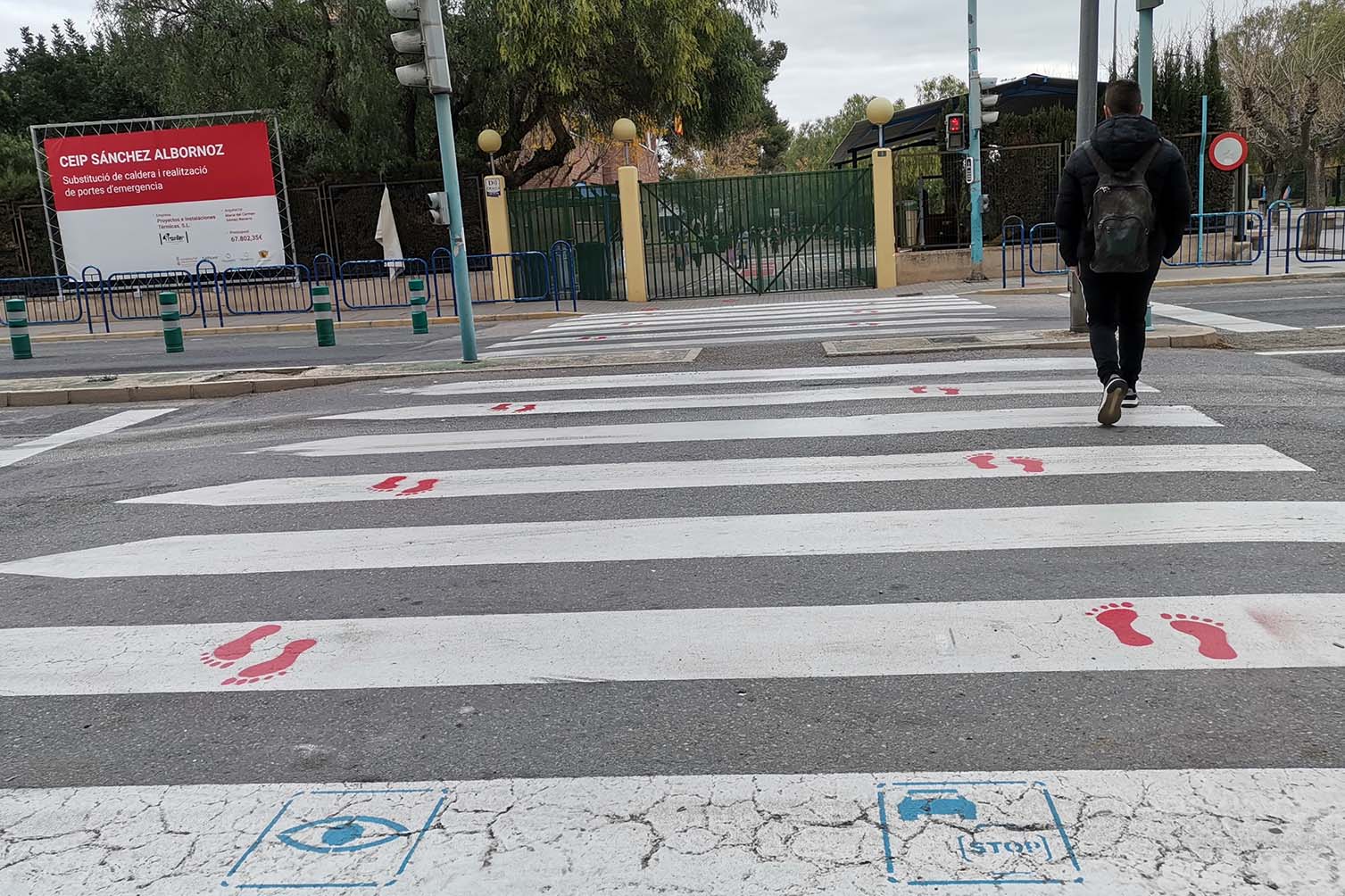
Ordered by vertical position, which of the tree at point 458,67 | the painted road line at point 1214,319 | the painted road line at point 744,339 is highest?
the tree at point 458,67

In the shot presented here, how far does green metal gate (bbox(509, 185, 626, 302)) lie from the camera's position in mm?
24312

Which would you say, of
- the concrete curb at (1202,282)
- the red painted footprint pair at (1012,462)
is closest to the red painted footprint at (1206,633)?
the red painted footprint pair at (1012,462)

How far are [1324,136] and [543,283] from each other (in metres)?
29.3

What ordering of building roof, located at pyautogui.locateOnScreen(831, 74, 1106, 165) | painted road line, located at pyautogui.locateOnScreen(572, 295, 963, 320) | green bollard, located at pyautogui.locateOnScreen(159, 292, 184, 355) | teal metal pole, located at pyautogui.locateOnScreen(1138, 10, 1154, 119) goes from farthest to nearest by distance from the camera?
building roof, located at pyautogui.locateOnScreen(831, 74, 1106, 165) → painted road line, located at pyautogui.locateOnScreen(572, 295, 963, 320) → green bollard, located at pyautogui.locateOnScreen(159, 292, 184, 355) → teal metal pole, located at pyautogui.locateOnScreen(1138, 10, 1154, 119)

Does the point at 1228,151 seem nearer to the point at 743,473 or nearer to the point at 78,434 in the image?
the point at 743,473

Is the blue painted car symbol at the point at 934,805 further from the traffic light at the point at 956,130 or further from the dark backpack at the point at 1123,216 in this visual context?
the traffic light at the point at 956,130

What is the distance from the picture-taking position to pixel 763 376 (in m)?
10.4

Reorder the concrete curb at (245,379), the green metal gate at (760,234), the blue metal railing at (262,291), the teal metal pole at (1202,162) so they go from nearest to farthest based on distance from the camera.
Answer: the concrete curb at (245,379), the teal metal pole at (1202,162), the green metal gate at (760,234), the blue metal railing at (262,291)

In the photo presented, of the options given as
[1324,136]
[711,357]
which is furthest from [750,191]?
[1324,136]

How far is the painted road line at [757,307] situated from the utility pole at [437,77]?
7359mm

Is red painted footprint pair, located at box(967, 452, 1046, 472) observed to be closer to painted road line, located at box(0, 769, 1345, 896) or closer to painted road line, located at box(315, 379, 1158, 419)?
painted road line, located at box(315, 379, 1158, 419)

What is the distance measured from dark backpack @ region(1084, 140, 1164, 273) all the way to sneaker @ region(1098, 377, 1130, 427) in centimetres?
76

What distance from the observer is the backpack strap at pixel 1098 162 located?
6738 millimetres

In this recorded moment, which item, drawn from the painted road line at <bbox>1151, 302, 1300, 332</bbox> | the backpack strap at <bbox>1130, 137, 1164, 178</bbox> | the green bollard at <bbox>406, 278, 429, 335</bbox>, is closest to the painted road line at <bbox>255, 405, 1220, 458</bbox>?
the backpack strap at <bbox>1130, 137, 1164, 178</bbox>
